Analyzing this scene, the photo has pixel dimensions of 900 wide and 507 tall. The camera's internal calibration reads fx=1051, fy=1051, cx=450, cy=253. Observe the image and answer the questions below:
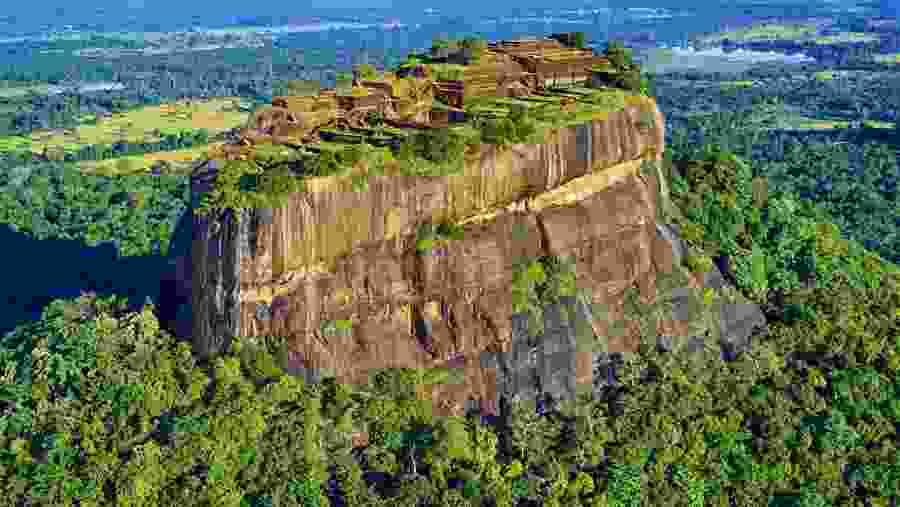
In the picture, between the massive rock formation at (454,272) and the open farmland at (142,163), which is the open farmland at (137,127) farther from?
the massive rock formation at (454,272)

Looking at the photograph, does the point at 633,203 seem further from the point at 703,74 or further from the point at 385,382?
the point at 703,74

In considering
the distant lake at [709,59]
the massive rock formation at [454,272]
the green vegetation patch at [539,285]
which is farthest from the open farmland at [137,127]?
the green vegetation patch at [539,285]

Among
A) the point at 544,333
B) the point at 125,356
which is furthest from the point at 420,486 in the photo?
the point at 125,356

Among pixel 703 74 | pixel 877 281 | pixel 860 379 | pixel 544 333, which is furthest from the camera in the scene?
pixel 703 74

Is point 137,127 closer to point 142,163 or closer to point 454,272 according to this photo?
point 142,163

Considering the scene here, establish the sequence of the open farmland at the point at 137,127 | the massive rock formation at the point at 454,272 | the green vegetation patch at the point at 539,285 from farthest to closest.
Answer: the open farmland at the point at 137,127, the green vegetation patch at the point at 539,285, the massive rock formation at the point at 454,272

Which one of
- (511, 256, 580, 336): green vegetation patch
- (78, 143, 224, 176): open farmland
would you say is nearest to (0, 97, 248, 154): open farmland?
(78, 143, 224, 176): open farmland
